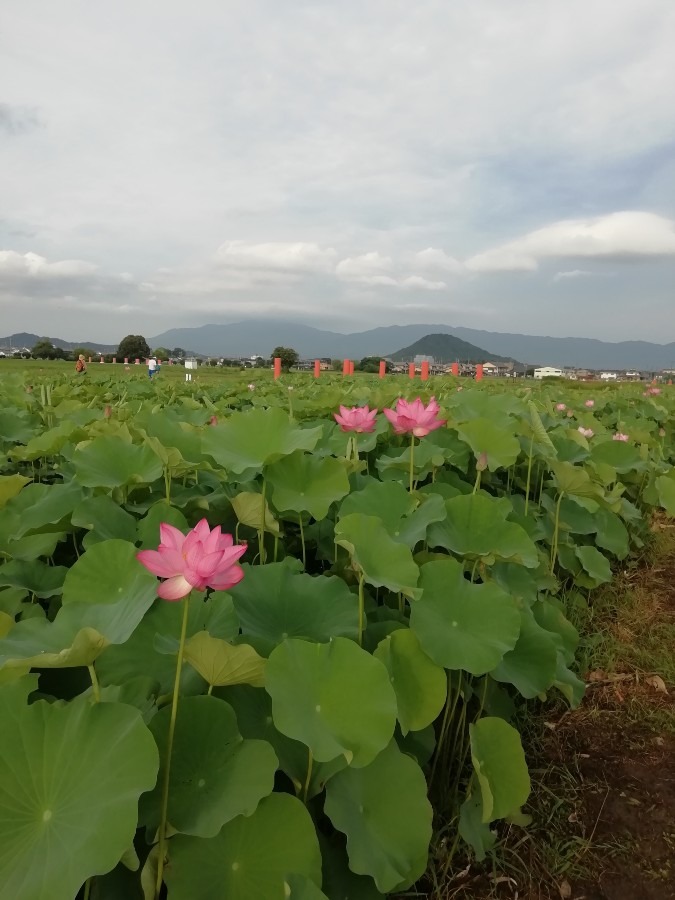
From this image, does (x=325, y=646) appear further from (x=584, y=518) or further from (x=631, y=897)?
(x=584, y=518)

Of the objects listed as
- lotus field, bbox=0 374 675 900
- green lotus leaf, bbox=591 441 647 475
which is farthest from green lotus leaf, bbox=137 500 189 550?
green lotus leaf, bbox=591 441 647 475

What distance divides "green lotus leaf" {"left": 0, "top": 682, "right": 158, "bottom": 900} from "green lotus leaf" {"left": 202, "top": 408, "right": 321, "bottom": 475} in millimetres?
819

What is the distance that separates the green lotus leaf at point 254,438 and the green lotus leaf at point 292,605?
0.42m

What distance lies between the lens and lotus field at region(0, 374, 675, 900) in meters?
0.69

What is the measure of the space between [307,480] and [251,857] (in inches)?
33.6

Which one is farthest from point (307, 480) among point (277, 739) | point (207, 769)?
point (207, 769)

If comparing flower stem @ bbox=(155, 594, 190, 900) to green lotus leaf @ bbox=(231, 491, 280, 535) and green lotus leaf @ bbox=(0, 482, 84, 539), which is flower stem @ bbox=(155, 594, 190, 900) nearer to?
green lotus leaf @ bbox=(231, 491, 280, 535)

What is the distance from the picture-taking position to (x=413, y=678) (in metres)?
1.04

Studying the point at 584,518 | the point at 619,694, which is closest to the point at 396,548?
the point at 619,694

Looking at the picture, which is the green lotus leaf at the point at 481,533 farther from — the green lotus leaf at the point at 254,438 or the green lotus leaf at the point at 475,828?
the green lotus leaf at the point at 475,828

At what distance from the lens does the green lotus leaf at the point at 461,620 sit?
106 centimetres

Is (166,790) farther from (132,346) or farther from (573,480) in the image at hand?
(132,346)

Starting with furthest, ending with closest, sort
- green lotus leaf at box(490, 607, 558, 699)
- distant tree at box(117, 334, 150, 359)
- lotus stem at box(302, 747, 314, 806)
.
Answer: distant tree at box(117, 334, 150, 359), green lotus leaf at box(490, 607, 558, 699), lotus stem at box(302, 747, 314, 806)

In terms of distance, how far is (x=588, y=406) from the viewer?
495 centimetres
